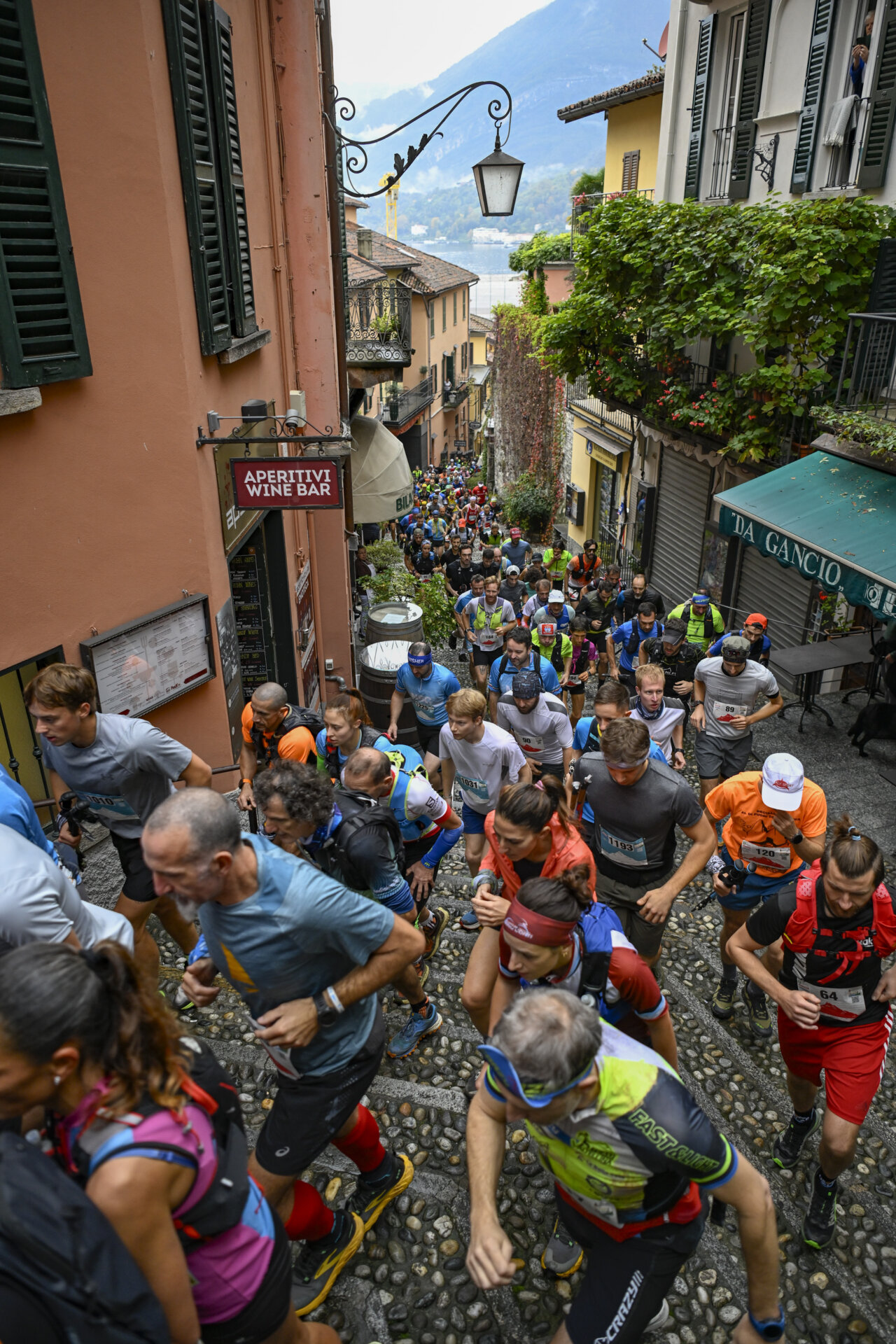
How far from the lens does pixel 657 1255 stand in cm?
269

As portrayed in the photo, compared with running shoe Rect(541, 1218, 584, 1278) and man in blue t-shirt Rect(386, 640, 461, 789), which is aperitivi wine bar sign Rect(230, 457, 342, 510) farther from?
Answer: running shoe Rect(541, 1218, 584, 1278)

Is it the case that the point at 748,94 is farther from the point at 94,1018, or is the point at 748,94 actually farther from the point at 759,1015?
the point at 94,1018

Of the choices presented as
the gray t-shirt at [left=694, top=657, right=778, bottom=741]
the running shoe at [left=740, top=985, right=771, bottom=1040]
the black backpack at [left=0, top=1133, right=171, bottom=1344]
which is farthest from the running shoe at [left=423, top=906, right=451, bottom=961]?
the black backpack at [left=0, top=1133, right=171, bottom=1344]

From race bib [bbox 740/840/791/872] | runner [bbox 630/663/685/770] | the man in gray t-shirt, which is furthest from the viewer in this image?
the man in gray t-shirt

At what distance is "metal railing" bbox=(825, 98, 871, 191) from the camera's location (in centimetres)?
1046

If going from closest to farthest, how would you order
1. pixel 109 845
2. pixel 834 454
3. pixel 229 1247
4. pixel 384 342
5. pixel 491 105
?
pixel 229 1247 → pixel 109 845 → pixel 491 105 → pixel 834 454 → pixel 384 342

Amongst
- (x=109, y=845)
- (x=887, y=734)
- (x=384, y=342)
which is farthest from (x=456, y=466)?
(x=109, y=845)

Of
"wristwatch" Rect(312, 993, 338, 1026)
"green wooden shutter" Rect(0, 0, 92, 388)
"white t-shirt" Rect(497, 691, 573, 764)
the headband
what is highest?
"green wooden shutter" Rect(0, 0, 92, 388)

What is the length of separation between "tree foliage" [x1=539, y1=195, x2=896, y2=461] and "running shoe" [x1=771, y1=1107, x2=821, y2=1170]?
356 inches

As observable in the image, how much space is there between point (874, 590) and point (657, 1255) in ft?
23.5

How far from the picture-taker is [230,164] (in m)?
7.18

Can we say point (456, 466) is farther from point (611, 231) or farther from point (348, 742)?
point (348, 742)

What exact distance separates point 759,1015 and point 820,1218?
1441mm

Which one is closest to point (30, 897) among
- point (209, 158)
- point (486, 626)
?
point (209, 158)
